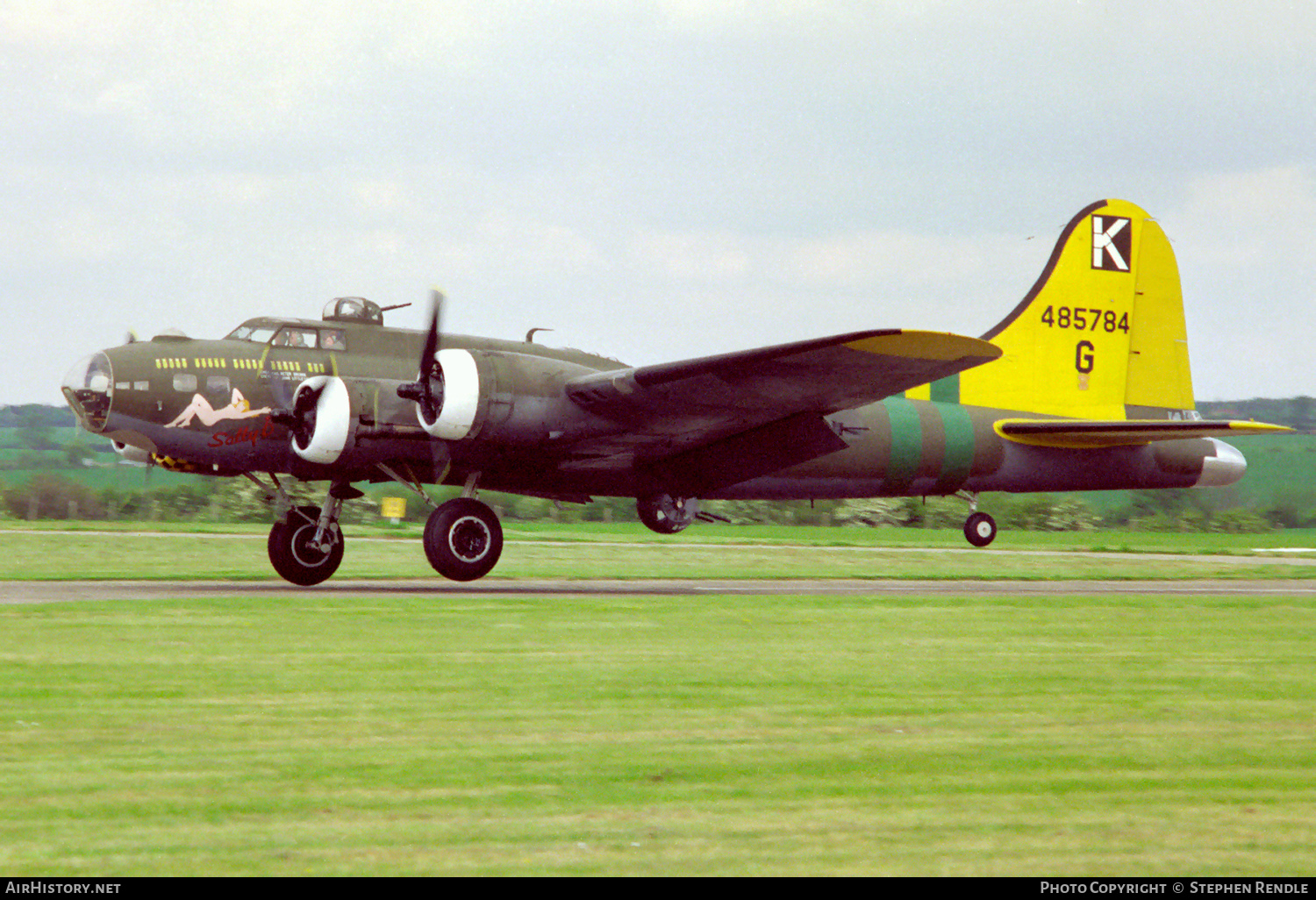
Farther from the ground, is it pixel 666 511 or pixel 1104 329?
pixel 1104 329

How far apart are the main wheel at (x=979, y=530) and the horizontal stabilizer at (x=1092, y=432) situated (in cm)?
176

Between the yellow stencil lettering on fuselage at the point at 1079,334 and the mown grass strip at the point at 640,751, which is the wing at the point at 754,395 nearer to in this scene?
the mown grass strip at the point at 640,751

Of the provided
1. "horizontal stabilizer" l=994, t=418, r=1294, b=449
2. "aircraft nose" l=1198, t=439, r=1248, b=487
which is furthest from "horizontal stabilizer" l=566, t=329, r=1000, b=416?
"aircraft nose" l=1198, t=439, r=1248, b=487

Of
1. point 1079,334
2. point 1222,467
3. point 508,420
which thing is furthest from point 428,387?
point 1222,467

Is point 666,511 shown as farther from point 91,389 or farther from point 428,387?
point 91,389

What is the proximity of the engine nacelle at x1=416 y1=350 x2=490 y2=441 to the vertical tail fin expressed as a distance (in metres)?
12.5

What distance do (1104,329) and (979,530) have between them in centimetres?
564

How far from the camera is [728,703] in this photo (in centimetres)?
1000

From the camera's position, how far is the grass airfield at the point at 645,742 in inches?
236

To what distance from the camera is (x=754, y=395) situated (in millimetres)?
21578

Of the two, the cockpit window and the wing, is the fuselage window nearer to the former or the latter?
the cockpit window

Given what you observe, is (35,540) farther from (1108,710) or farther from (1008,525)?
(1008,525)

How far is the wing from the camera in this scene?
782 inches

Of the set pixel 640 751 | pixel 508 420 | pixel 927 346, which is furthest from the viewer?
pixel 508 420
